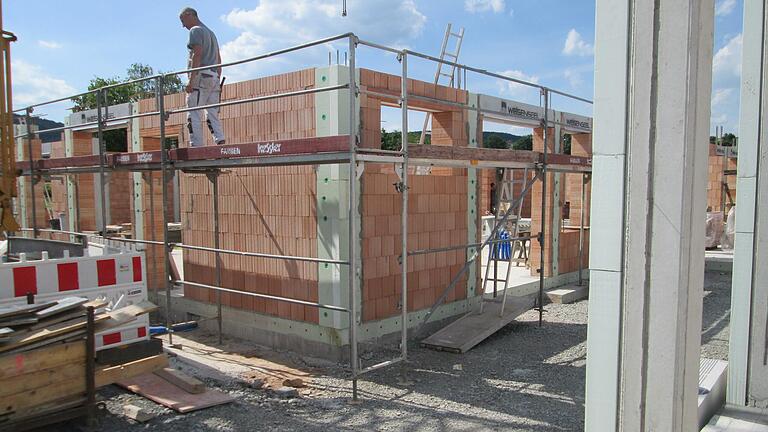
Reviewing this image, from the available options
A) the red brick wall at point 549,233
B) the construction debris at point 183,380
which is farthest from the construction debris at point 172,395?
the red brick wall at point 549,233

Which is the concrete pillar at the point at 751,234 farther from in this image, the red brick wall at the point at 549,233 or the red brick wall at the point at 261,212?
the red brick wall at the point at 549,233

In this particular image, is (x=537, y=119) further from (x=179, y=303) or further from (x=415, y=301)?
(x=179, y=303)

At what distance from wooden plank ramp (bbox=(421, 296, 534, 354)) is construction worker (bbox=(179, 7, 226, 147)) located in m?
3.83

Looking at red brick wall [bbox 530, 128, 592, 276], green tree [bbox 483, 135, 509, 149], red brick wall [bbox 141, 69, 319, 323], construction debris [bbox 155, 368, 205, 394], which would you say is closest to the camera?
construction debris [bbox 155, 368, 205, 394]

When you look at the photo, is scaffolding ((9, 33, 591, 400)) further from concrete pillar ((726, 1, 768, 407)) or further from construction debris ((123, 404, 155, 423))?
concrete pillar ((726, 1, 768, 407))

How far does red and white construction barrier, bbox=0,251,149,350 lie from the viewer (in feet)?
15.8

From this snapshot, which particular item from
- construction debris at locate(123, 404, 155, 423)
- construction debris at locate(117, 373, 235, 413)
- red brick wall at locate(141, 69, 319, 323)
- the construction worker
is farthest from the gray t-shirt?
construction debris at locate(123, 404, 155, 423)

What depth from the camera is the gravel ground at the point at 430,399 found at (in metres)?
4.89

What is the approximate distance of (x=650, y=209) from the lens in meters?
2.40

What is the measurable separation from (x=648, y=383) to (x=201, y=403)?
405cm

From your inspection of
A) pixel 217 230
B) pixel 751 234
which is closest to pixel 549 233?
pixel 217 230

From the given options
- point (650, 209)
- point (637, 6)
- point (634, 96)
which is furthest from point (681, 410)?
point (637, 6)

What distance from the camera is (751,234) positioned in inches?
168

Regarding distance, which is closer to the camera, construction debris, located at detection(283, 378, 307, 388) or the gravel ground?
the gravel ground
